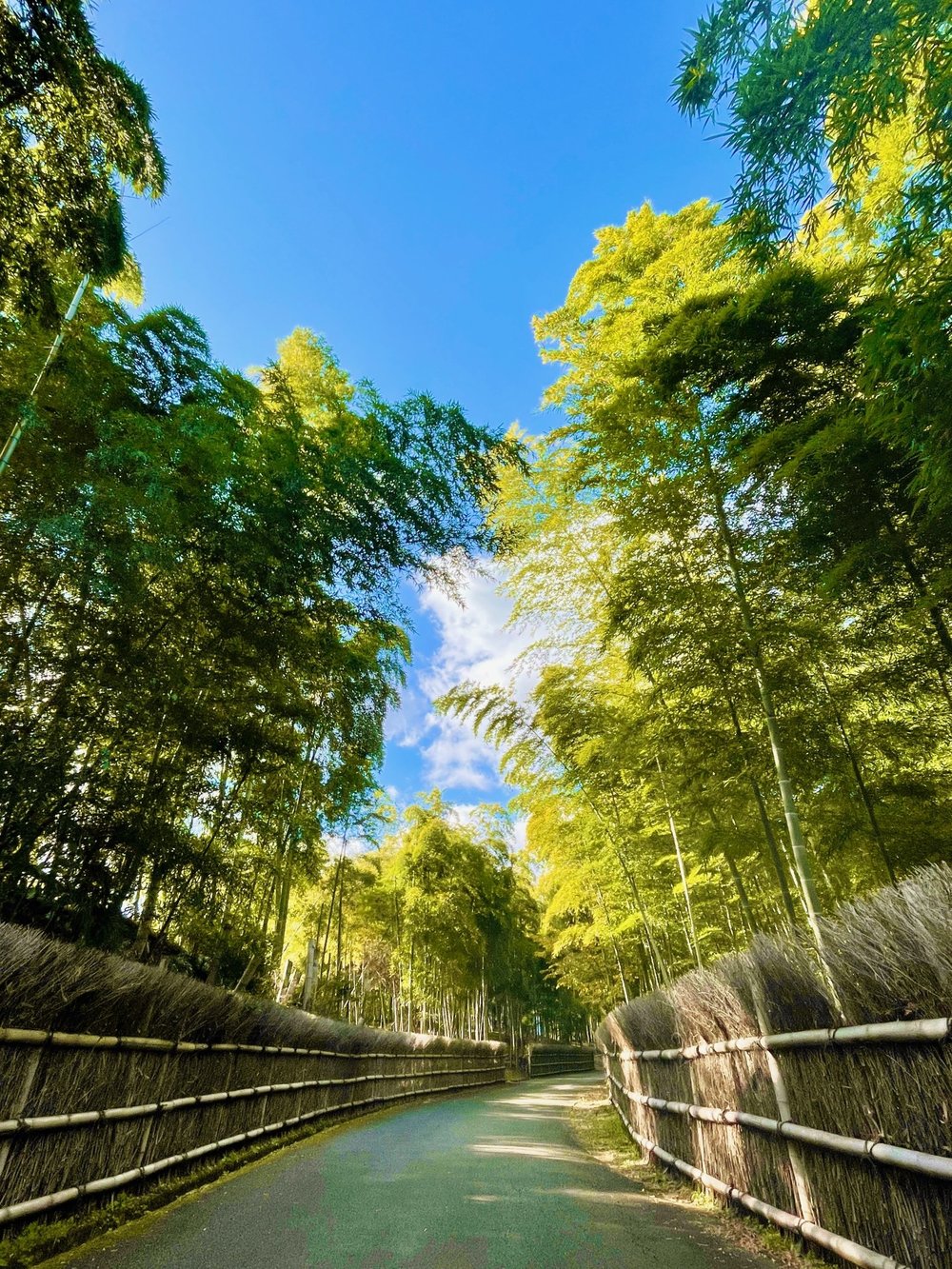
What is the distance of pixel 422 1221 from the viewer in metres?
2.75

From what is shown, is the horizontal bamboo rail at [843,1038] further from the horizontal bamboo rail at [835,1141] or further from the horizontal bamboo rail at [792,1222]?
the horizontal bamboo rail at [792,1222]

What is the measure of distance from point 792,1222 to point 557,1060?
26.3m

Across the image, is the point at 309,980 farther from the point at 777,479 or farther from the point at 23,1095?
the point at 777,479

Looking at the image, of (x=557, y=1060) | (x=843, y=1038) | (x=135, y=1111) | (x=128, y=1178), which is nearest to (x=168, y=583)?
(x=135, y=1111)

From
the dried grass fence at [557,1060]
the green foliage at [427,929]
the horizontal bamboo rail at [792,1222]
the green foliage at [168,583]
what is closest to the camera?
the horizontal bamboo rail at [792,1222]

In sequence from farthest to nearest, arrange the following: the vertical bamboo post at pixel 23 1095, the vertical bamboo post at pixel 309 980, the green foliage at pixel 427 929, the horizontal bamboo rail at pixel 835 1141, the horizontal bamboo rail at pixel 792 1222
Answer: the green foliage at pixel 427 929, the vertical bamboo post at pixel 309 980, the vertical bamboo post at pixel 23 1095, the horizontal bamboo rail at pixel 792 1222, the horizontal bamboo rail at pixel 835 1141

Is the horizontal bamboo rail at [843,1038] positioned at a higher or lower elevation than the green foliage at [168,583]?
lower

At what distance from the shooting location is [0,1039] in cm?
213

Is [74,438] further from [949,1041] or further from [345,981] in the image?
[345,981]

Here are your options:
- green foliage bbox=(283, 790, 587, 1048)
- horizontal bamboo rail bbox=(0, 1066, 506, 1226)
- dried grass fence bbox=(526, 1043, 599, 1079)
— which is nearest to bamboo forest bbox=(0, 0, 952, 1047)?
horizontal bamboo rail bbox=(0, 1066, 506, 1226)

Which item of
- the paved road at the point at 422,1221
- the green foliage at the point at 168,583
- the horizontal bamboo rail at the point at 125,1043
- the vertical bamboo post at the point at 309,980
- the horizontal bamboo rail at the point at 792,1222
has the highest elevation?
the green foliage at the point at 168,583

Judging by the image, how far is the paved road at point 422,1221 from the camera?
225 cm

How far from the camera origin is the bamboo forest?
2.53m

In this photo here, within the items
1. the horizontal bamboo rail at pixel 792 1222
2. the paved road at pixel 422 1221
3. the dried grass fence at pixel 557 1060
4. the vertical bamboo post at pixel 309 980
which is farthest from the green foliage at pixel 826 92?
the dried grass fence at pixel 557 1060
